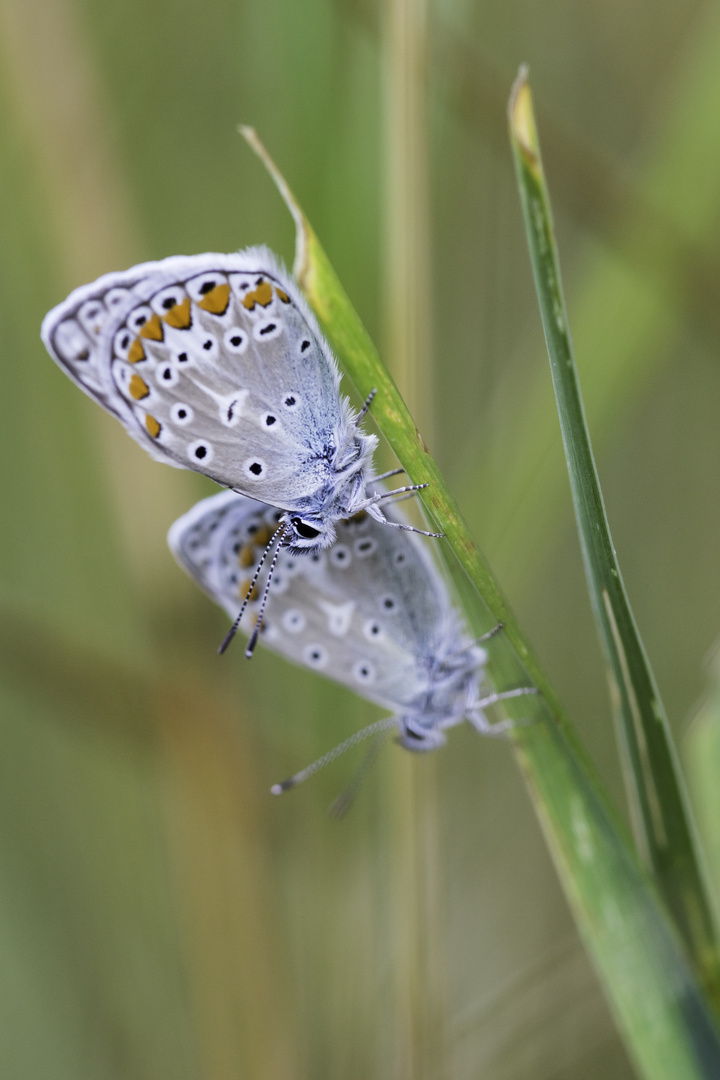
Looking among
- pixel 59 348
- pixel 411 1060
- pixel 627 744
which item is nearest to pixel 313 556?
pixel 59 348

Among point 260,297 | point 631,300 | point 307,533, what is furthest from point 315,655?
point 631,300

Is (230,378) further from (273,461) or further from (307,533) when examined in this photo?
(307,533)

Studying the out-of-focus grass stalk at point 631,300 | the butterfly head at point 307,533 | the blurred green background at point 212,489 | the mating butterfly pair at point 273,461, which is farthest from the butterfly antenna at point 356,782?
the butterfly head at point 307,533

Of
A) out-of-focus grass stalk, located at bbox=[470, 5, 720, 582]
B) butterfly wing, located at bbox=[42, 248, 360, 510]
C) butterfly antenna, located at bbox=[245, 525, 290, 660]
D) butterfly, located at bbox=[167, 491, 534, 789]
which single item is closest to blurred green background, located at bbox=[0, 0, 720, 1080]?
out-of-focus grass stalk, located at bbox=[470, 5, 720, 582]

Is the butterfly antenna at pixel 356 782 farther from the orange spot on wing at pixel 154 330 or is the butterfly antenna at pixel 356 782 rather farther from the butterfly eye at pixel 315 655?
the orange spot on wing at pixel 154 330

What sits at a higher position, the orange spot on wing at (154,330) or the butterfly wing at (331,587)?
the orange spot on wing at (154,330)

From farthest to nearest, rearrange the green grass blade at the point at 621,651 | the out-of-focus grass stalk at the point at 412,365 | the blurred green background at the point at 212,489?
the blurred green background at the point at 212,489 < the out-of-focus grass stalk at the point at 412,365 < the green grass blade at the point at 621,651
